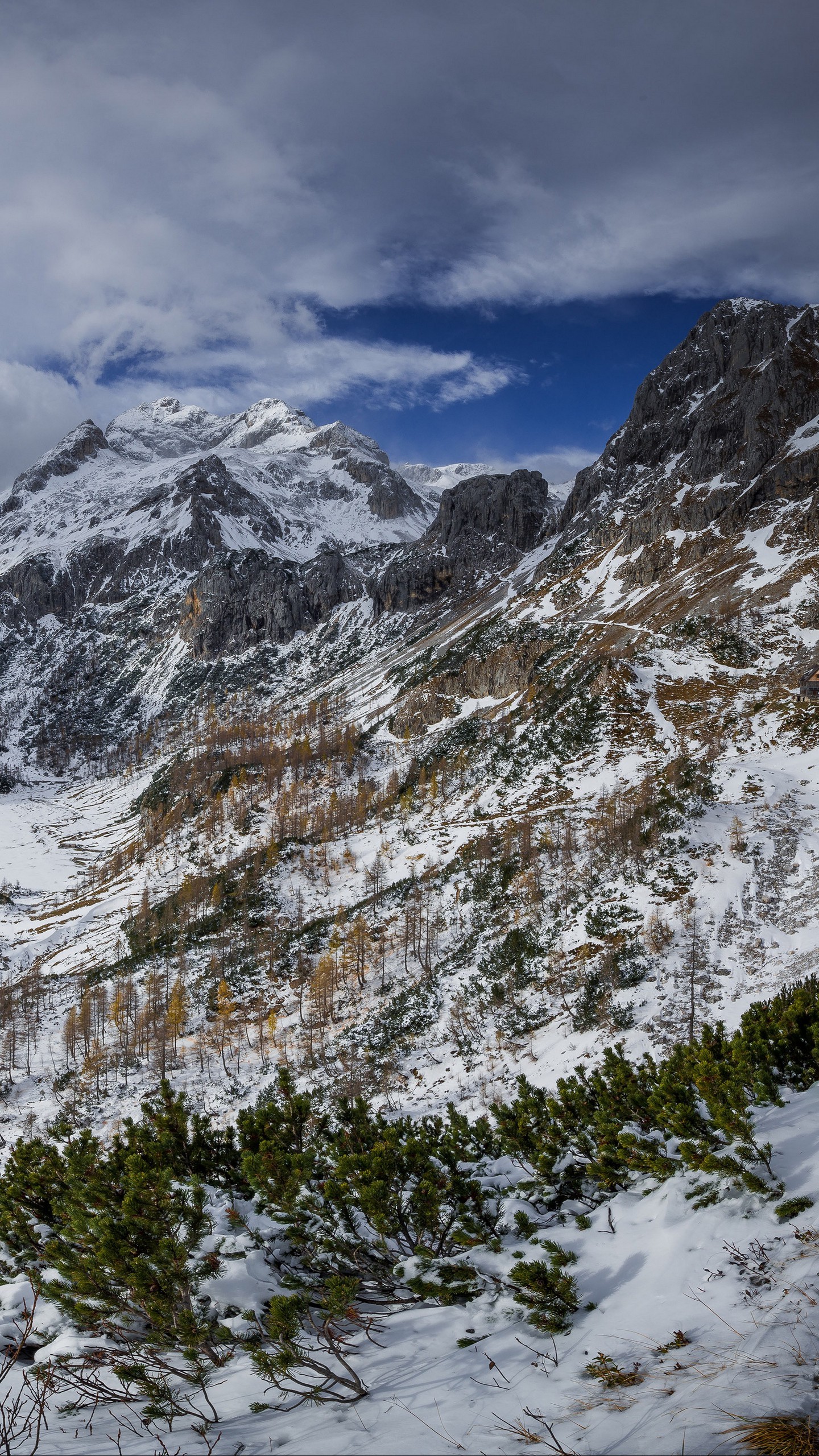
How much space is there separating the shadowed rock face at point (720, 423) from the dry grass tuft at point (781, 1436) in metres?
122

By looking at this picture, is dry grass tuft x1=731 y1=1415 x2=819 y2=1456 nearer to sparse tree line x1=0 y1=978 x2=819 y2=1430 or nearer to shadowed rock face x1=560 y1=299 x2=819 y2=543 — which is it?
sparse tree line x1=0 y1=978 x2=819 y2=1430

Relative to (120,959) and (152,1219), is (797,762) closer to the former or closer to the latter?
(152,1219)

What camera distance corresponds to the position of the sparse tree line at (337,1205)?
527cm

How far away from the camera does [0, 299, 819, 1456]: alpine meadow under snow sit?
4805 millimetres

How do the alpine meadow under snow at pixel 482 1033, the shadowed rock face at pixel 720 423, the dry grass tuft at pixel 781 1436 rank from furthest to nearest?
the shadowed rock face at pixel 720 423, the alpine meadow under snow at pixel 482 1033, the dry grass tuft at pixel 781 1436

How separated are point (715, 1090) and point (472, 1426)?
463cm

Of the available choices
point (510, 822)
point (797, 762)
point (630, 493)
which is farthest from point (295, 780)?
point (630, 493)

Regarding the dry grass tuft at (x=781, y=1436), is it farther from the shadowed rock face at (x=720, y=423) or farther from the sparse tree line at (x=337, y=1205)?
the shadowed rock face at (x=720, y=423)

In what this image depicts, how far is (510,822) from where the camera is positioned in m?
65.6

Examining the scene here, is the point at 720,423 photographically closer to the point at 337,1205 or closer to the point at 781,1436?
the point at 337,1205

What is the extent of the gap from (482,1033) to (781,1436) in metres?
40.3

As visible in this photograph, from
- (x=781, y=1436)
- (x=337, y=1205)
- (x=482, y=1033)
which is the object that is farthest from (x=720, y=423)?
(x=781, y=1436)

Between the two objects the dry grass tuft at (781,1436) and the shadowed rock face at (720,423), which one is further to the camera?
the shadowed rock face at (720,423)

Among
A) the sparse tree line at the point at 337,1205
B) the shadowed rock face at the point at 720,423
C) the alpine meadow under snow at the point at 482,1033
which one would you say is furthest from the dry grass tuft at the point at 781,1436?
the shadowed rock face at the point at 720,423
